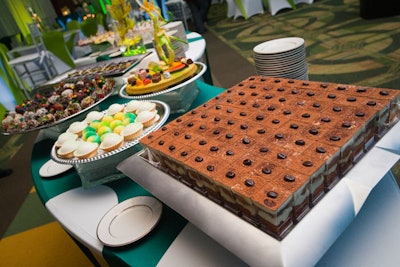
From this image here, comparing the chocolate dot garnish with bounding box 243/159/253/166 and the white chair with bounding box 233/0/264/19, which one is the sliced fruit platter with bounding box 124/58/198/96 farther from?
the white chair with bounding box 233/0/264/19

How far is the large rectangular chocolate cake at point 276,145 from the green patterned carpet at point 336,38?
2345mm

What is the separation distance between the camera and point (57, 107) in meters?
1.59

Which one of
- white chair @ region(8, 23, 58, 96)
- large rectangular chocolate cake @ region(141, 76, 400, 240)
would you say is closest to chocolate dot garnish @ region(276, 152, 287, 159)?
large rectangular chocolate cake @ region(141, 76, 400, 240)

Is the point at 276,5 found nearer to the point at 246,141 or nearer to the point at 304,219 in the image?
the point at 246,141

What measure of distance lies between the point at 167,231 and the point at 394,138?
70cm

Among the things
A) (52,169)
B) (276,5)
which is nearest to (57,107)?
(52,169)

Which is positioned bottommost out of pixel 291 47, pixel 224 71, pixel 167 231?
pixel 224 71

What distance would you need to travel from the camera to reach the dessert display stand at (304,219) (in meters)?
0.59

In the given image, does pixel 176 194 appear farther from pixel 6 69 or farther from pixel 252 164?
pixel 6 69

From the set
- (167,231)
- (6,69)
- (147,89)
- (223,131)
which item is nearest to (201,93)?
(147,89)

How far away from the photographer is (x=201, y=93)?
1792 mm

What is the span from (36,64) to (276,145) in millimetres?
6937

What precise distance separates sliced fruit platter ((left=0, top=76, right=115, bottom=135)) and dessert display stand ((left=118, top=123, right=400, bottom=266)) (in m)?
0.97

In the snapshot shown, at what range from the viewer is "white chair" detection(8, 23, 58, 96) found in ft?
17.4
